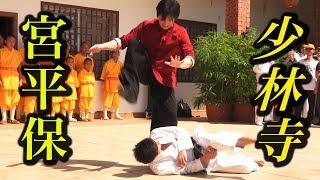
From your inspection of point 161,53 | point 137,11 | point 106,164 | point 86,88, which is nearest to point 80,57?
point 86,88

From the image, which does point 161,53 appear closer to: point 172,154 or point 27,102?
point 172,154

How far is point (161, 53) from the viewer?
534 cm

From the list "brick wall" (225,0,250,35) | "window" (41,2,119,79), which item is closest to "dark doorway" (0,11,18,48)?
"window" (41,2,119,79)

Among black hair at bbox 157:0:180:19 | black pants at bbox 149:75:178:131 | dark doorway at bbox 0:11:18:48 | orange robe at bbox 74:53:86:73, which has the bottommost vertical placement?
black pants at bbox 149:75:178:131

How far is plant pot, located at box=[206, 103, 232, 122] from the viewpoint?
12.3 metres

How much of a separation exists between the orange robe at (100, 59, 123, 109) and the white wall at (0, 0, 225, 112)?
0.82 ft

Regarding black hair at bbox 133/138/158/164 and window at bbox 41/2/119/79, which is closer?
black hair at bbox 133/138/158/164

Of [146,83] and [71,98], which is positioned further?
[71,98]

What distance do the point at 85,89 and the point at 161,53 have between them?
690cm

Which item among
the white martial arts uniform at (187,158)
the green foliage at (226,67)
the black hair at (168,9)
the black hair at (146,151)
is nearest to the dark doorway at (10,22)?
the green foliage at (226,67)

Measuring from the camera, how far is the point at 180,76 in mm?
14719

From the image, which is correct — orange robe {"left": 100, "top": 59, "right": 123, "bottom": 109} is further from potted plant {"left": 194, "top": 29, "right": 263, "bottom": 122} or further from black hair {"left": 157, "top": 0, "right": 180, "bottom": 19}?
black hair {"left": 157, "top": 0, "right": 180, "bottom": 19}

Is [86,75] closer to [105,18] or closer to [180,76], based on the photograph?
[105,18]

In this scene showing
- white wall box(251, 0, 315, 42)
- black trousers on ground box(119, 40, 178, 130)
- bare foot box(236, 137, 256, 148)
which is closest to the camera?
bare foot box(236, 137, 256, 148)
